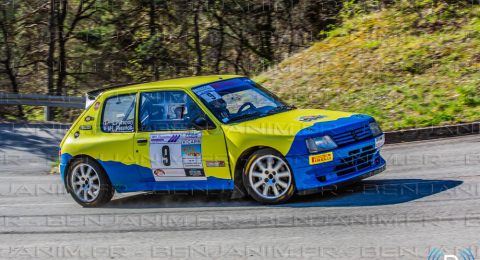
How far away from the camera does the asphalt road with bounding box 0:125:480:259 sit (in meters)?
7.13

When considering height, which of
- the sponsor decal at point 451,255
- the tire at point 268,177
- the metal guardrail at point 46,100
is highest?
the metal guardrail at point 46,100

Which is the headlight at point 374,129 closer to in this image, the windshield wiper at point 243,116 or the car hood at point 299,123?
the car hood at point 299,123

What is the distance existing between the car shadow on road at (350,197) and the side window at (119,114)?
3.46ft

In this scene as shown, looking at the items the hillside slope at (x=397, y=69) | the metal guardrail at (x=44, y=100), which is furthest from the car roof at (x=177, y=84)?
the metal guardrail at (x=44, y=100)

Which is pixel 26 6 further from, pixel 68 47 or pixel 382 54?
pixel 382 54

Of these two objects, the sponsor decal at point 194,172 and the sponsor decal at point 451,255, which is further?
the sponsor decal at point 194,172

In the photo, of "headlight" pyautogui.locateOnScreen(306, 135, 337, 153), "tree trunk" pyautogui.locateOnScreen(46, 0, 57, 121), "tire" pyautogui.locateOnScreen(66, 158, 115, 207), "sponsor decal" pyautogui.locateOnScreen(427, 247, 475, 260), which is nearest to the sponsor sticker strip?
"tire" pyautogui.locateOnScreen(66, 158, 115, 207)

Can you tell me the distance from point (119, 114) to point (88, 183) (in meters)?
1.08

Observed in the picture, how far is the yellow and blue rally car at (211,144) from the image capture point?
8.98 metres

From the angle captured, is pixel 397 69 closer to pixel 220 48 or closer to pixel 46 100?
pixel 46 100

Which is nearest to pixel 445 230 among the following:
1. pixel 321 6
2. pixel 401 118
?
pixel 401 118

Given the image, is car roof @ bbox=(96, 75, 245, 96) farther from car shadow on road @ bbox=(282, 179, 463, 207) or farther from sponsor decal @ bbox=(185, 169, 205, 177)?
car shadow on road @ bbox=(282, 179, 463, 207)

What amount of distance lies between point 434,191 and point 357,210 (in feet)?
3.77

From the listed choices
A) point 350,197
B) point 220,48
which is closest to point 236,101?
point 350,197
